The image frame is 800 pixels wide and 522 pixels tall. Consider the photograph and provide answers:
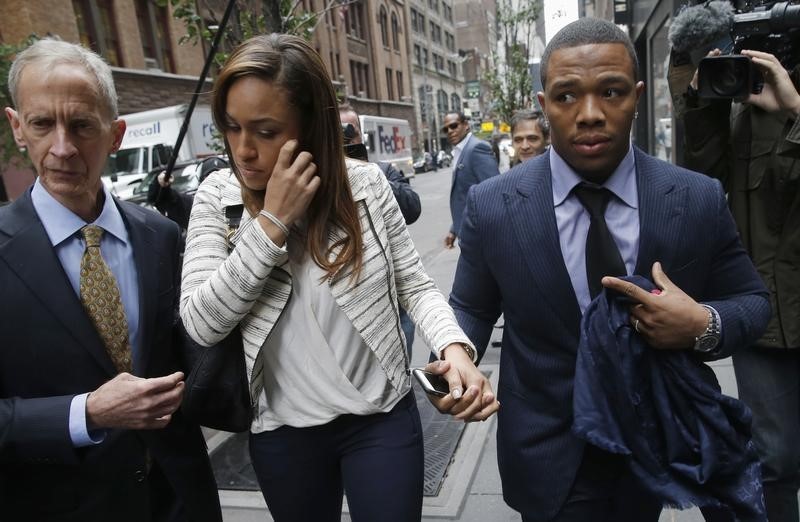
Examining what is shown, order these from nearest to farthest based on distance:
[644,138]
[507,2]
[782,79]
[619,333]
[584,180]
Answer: [619,333] < [584,180] < [782,79] < [644,138] < [507,2]

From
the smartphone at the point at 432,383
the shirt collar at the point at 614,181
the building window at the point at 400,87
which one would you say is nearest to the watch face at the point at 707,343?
the shirt collar at the point at 614,181

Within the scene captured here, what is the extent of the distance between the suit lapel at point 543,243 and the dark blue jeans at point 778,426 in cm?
108

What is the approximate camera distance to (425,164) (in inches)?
1757

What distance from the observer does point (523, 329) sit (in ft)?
5.60

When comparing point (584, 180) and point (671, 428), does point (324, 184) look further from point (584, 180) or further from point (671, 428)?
point (671, 428)

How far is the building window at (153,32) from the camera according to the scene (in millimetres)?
22266

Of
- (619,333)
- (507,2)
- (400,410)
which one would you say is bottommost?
(400,410)

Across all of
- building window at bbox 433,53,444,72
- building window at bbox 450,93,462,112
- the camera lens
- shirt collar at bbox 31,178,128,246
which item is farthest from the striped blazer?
building window at bbox 450,93,462,112

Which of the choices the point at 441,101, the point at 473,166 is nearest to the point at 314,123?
the point at 473,166

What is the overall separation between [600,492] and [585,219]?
760 millimetres

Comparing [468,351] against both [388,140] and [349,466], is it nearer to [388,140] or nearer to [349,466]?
→ [349,466]

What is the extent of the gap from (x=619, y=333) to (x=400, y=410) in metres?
0.70

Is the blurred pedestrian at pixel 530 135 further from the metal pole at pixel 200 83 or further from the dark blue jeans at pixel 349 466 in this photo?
the dark blue jeans at pixel 349 466

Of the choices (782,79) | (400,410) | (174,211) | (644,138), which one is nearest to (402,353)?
(400,410)
